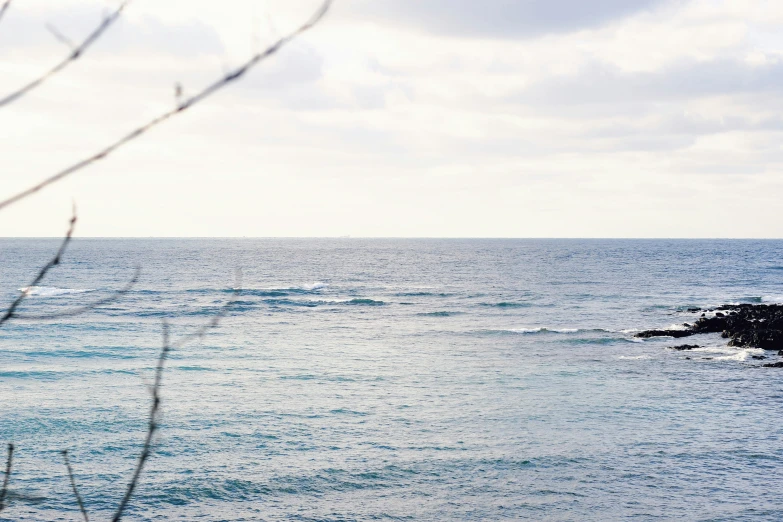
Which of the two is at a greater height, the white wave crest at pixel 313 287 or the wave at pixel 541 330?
the white wave crest at pixel 313 287

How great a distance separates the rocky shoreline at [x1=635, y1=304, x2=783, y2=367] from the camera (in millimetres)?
37625

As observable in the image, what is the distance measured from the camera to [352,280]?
83.4m

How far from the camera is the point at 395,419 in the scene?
23578 millimetres

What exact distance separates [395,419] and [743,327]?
94.0 feet

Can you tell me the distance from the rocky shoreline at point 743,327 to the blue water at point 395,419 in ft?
4.39

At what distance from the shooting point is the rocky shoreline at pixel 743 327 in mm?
37625

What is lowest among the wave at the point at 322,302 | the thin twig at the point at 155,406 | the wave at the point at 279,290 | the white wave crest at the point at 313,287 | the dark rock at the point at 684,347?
the dark rock at the point at 684,347

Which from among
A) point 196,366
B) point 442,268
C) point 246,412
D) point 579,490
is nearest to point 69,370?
point 196,366

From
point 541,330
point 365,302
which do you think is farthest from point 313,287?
point 541,330

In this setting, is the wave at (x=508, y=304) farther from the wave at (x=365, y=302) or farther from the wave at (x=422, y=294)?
the wave at (x=365, y=302)

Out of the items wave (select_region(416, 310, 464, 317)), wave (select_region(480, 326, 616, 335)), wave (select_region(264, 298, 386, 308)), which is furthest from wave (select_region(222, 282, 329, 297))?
wave (select_region(480, 326, 616, 335))

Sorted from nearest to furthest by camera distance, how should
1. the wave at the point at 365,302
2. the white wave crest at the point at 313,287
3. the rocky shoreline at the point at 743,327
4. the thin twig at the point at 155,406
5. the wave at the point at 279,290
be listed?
the thin twig at the point at 155,406
the rocky shoreline at the point at 743,327
the wave at the point at 365,302
the wave at the point at 279,290
the white wave crest at the point at 313,287

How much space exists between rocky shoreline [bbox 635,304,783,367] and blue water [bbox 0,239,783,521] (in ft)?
4.39

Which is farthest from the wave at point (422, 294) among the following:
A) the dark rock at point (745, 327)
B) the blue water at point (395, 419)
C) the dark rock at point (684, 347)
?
the dark rock at point (684, 347)
